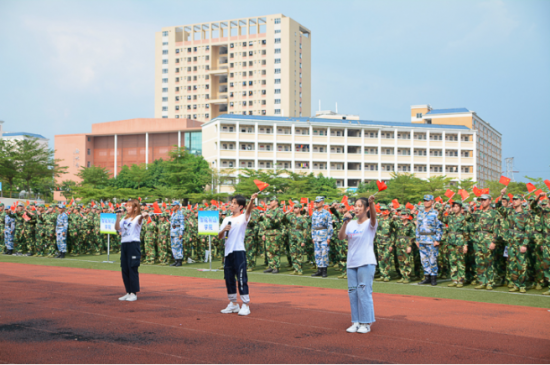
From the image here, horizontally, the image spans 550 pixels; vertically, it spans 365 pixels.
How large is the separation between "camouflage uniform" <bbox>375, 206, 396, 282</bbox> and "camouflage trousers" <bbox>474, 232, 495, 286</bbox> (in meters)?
2.06

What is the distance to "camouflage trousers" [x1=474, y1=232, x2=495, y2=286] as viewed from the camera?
1078 centimetres

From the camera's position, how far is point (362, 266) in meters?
6.27

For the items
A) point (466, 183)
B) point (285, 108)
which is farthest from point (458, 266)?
point (285, 108)

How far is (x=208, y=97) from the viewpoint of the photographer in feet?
332

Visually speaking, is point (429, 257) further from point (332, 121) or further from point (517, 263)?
point (332, 121)

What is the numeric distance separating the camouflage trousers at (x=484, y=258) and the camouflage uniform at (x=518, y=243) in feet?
1.30

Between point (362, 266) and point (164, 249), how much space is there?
11335 millimetres

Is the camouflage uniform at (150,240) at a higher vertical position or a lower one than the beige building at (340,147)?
lower

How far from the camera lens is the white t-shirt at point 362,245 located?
20.6 feet

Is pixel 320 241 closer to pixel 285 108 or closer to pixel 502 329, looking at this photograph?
pixel 502 329

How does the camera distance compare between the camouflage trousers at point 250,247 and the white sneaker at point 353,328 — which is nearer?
the white sneaker at point 353,328

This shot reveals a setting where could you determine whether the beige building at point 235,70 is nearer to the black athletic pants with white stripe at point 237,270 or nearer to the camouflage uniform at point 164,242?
the camouflage uniform at point 164,242

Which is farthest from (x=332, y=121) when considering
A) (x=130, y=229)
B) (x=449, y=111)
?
(x=130, y=229)

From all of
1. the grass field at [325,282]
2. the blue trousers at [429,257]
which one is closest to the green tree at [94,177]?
the grass field at [325,282]
